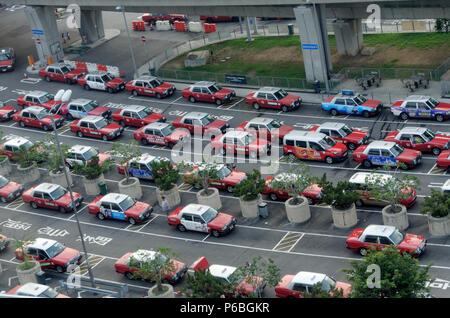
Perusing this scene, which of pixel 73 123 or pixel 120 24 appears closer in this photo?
pixel 73 123

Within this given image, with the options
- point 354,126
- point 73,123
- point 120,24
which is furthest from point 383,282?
point 120,24

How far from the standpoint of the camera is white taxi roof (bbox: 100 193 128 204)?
47.4 m

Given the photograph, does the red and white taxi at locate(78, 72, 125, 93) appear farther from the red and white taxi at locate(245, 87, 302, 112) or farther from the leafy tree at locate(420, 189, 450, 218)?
the leafy tree at locate(420, 189, 450, 218)

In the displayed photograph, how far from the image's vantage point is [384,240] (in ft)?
128

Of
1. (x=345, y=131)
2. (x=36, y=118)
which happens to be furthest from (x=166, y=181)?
(x=36, y=118)

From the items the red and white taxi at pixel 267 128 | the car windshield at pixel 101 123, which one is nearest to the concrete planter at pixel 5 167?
the car windshield at pixel 101 123

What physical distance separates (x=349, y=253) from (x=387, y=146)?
33.4ft

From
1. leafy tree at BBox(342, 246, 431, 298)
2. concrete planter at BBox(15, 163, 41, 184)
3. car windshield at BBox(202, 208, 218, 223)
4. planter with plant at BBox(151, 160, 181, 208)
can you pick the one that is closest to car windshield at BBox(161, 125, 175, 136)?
planter with plant at BBox(151, 160, 181, 208)

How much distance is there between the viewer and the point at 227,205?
48.1 m

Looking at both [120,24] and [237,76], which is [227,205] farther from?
[120,24]

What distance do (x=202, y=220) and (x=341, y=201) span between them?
804 cm

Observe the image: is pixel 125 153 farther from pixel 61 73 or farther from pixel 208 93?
pixel 61 73

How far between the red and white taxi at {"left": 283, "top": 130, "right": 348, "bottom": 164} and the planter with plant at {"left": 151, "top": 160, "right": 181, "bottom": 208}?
7825 mm
